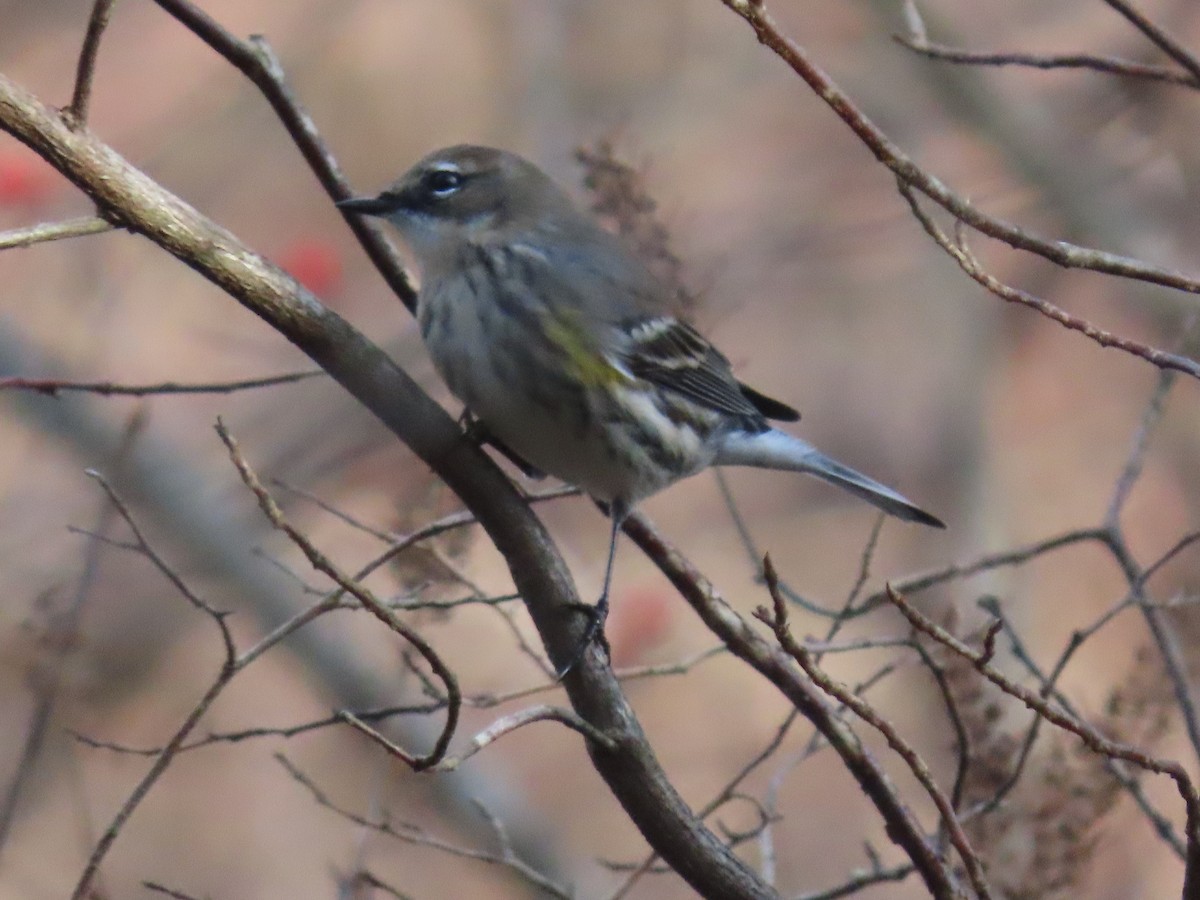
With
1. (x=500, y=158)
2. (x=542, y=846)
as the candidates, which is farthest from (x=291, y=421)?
(x=500, y=158)

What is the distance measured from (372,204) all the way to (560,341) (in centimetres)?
48

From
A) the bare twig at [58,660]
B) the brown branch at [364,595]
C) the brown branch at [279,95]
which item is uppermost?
the brown branch at [279,95]

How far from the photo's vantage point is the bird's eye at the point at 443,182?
3357 mm

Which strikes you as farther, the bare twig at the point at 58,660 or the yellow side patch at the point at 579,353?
Answer: the yellow side patch at the point at 579,353

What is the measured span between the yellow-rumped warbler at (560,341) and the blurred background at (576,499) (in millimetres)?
991

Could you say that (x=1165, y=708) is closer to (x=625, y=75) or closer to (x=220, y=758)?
(x=220, y=758)

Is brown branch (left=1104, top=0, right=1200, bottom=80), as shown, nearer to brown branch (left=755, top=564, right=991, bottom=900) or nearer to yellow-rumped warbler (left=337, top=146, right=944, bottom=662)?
brown branch (left=755, top=564, right=991, bottom=900)

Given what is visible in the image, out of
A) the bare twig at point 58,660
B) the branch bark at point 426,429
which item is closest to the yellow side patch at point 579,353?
the branch bark at point 426,429

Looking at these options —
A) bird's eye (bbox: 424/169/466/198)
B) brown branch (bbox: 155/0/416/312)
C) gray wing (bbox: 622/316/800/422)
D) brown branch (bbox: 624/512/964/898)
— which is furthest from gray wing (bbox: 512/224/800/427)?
brown branch (bbox: 624/512/964/898)

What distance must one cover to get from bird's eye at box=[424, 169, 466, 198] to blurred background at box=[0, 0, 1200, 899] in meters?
0.95

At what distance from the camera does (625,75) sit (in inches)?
351

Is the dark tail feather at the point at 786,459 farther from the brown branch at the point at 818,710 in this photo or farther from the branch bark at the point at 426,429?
the branch bark at the point at 426,429

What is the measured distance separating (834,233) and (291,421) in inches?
103

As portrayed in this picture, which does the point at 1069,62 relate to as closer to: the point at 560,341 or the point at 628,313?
the point at 560,341
